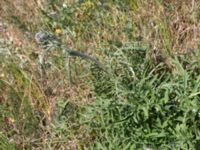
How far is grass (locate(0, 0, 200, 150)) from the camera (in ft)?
7.61

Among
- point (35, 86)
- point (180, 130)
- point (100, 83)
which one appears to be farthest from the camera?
point (35, 86)

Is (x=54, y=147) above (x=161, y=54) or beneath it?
beneath

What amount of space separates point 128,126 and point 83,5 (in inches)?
53.4

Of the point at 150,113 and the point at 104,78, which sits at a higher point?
the point at 104,78

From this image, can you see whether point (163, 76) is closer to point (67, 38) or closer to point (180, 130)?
point (180, 130)

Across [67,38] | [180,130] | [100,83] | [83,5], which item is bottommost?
[180,130]

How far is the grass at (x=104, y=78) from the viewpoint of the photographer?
232 centimetres

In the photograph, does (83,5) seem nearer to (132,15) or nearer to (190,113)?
(132,15)

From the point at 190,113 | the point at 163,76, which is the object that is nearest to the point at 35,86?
the point at 163,76

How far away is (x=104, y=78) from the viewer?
8.38 feet

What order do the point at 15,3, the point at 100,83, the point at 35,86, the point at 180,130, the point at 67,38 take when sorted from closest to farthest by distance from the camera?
1. the point at 180,130
2. the point at 100,83
3. the point at 35,86
4. the point at 67,38
5. the point at 15,3

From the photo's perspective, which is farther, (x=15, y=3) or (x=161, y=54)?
(x=15, y=3)

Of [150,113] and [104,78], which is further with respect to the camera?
[104,78]

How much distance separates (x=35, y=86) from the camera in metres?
3.11
